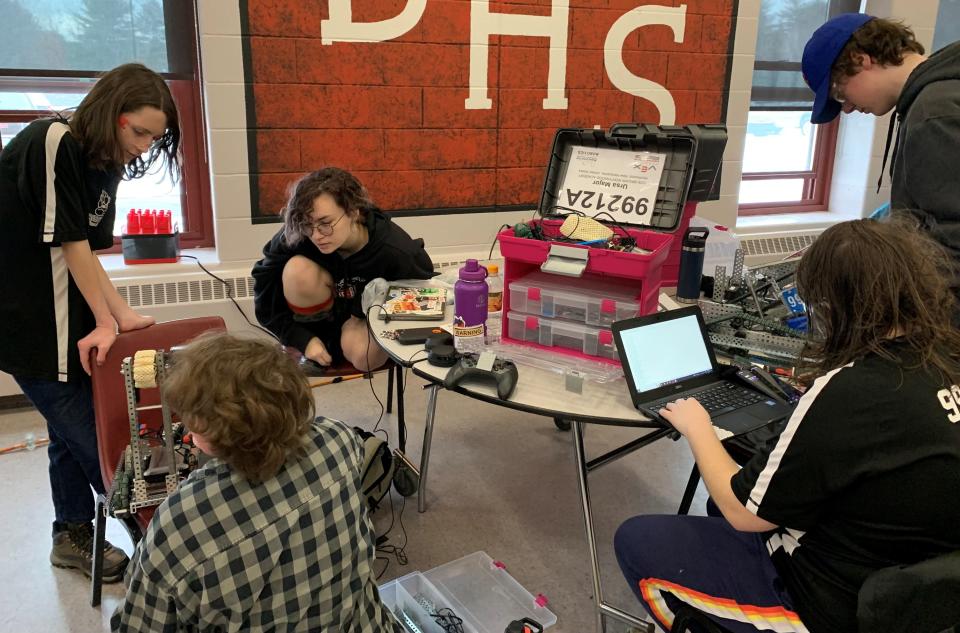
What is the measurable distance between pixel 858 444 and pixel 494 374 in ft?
2.47

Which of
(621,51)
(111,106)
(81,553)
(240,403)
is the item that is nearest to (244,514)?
(240,403)

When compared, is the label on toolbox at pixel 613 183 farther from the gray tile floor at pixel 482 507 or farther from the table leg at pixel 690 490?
the gray tile floor at pixel 482 507

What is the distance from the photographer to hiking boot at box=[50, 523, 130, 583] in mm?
2014

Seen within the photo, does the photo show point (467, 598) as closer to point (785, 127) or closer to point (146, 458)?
point (146, 458)

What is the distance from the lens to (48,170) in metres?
1.68

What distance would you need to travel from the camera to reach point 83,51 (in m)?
2.99

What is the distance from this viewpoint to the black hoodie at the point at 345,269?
2.42 metres

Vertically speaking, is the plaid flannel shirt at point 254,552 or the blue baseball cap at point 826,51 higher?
the blue baseball cap at point 826,51

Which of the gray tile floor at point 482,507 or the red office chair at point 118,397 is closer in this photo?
the red office chair at point 118,397

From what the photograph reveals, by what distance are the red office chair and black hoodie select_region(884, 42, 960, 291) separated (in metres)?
1.67

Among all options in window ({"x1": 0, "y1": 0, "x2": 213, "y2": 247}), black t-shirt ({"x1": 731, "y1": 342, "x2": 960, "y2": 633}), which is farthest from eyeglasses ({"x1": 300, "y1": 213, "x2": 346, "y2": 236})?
black t-shirt ({"x1": 731, "y1": 342, "x2": 960, "y2": 633})

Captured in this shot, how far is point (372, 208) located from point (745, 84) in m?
A: 2.46

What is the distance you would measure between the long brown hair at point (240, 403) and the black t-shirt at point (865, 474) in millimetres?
754

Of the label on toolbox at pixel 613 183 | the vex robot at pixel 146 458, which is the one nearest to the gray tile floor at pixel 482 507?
the vex robot at pixel 146 458
